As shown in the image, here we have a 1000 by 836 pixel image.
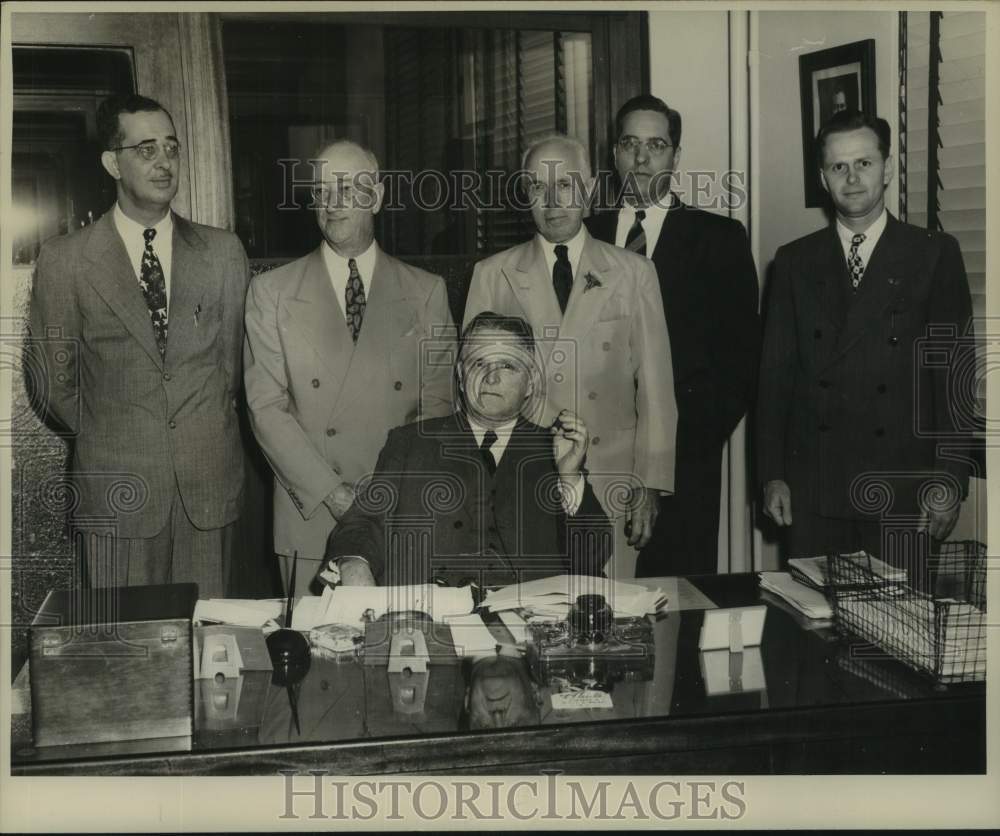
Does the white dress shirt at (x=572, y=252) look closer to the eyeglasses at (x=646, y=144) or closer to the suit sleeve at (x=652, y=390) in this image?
the suit sleeve at (x=652, y=390)

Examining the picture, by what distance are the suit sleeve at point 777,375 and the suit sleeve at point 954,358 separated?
1.28 ft

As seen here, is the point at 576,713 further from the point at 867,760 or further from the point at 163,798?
the point at 163,798

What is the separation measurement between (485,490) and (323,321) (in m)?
0.76

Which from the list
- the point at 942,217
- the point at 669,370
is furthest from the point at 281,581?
the point at 942,217

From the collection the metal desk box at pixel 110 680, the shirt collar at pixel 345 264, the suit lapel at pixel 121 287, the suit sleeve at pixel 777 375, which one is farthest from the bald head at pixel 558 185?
the metal desk box at pixel 110 680

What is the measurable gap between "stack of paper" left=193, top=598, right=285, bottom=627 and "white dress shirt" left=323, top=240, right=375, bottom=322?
1.12 metres

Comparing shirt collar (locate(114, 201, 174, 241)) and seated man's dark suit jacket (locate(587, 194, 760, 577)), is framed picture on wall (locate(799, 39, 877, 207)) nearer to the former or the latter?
seated man's dark suit jacket (locate(587, 194, 760, 577))

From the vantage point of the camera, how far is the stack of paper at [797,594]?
228 cm

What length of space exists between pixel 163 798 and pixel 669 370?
1792 mm

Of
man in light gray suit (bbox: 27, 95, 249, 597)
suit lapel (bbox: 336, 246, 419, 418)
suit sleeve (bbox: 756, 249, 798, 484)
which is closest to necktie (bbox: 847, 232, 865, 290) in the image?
suit sleeve (bbox: 756, 249, 798, 484)

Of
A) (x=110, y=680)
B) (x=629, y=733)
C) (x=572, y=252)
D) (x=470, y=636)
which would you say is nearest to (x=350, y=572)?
(x=470, y=636)

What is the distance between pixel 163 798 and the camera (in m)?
2.19

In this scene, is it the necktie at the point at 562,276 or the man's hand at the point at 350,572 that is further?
the necktie at the point at 562,276

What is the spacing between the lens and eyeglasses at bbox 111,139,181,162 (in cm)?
309
